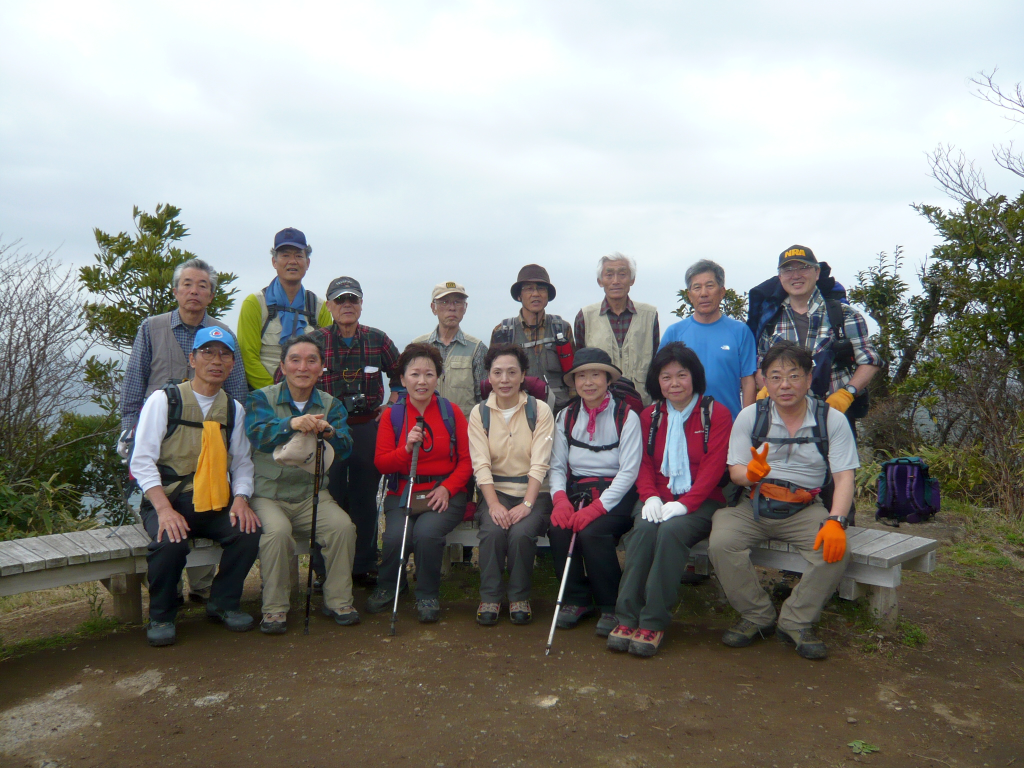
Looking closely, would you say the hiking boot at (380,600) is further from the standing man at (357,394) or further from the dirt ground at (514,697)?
the standing man at (357,394)

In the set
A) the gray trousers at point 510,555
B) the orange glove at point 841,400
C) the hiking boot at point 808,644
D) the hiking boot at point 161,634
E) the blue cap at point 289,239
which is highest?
the blue cap at point 289,239

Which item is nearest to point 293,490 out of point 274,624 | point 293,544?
point 293,544

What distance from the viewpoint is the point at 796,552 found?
4539 mm

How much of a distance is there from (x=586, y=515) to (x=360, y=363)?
6.83ft

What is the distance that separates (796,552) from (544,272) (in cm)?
277

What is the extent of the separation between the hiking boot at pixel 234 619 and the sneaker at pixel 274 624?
10 cm

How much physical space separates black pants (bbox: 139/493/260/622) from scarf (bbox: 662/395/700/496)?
2.69m

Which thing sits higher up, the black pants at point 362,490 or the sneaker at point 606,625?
the black pants at point 362,490

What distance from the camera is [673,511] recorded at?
4590mm

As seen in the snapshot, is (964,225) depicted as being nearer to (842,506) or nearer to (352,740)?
(842,506)

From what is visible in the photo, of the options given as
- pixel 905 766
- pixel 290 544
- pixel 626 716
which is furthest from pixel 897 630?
pixel 290 544

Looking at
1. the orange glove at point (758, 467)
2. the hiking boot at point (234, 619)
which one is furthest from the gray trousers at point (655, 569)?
the hiking boot at point (234, 619)

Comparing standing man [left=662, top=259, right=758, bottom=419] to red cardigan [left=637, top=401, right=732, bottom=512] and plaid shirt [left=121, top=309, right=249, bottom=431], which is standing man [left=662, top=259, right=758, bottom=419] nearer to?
red cardigan [left=637, top=401, right=732, bottom=512]

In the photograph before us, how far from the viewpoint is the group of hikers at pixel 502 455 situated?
4.51 metres
